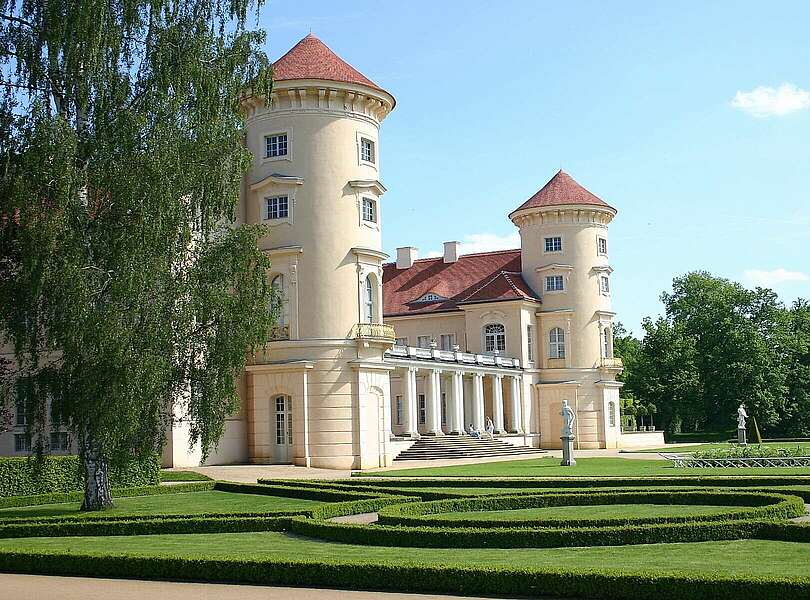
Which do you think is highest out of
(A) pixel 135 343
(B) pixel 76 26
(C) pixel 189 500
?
(B) pixel 76 26

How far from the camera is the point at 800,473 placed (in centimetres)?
3022

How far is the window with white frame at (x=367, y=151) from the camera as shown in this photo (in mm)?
45094

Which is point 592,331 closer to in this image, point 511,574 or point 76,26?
point 76,26

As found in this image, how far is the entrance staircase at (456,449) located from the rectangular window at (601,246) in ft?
47.5

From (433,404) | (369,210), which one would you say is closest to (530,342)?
(433,404)

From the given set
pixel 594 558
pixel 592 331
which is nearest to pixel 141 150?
pixel 594 558

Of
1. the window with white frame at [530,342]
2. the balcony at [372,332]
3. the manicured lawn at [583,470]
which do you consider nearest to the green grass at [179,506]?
the manicured lawn at [583,470]

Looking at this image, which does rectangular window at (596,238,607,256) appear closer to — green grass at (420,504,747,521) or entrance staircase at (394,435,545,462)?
entrance staircase at (394,435,545,462)

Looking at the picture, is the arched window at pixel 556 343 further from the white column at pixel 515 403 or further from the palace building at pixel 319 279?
the palace building at pixel 319 279

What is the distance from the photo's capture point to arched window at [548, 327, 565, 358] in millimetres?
64438

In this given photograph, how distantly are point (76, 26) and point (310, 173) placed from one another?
70.1 feet

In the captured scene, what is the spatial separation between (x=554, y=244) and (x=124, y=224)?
4419 centimetres

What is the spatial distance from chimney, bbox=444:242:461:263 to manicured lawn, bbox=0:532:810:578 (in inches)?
2029

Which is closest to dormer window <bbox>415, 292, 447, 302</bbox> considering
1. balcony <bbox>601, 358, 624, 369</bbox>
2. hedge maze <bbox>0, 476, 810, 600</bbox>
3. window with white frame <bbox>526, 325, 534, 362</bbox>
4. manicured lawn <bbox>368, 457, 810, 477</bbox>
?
window with white frame <bbox>526, 325, 534, 362</bbox>
